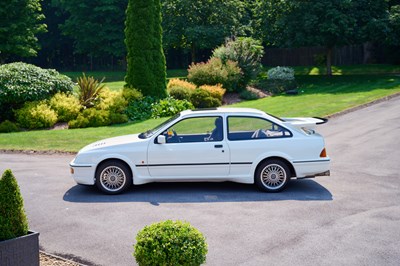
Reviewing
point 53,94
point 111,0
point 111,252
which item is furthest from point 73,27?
point 111,252

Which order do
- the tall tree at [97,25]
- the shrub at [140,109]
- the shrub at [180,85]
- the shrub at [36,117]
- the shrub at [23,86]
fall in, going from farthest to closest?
the tall tree at [97,25] < the shrub at [180,85] < the shrub at [140,109] < the shrub at [23,86] < the shrub at [36,117]

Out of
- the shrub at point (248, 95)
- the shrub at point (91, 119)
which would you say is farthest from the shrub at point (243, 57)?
the shrub at point (91, 119)

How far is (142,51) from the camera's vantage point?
945 inches

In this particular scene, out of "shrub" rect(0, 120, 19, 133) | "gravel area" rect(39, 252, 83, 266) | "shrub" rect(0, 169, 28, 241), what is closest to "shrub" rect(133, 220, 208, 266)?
"shrub" rect(0, 169, 28, 241)

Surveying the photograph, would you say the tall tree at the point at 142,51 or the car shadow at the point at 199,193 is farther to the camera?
the tall tree at the point at 142,51

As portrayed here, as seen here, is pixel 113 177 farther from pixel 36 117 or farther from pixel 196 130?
pixel 36 117

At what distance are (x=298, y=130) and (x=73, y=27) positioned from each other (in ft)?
155

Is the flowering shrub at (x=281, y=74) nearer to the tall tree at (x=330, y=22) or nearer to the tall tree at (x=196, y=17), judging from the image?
the tall tree at (x=330, y=22)

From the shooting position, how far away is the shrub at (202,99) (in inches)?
975

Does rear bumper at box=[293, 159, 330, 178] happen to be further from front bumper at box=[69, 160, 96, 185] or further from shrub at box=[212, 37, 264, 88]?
shrub at box=[212, 37, 264, 88]

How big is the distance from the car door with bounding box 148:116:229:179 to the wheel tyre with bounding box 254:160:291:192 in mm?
699

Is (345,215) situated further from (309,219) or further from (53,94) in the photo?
(53,94)

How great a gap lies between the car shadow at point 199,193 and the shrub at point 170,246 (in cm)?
429

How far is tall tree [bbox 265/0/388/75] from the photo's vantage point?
33.9 m
